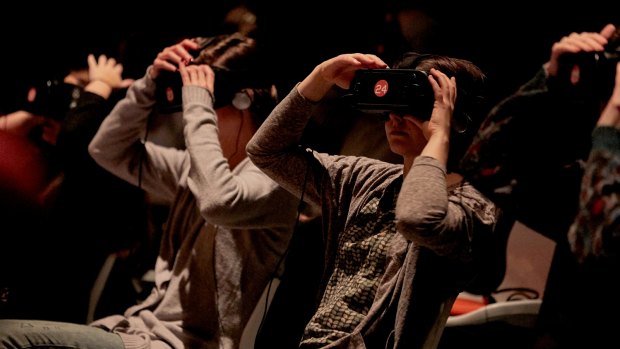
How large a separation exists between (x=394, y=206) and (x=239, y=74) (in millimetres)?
640

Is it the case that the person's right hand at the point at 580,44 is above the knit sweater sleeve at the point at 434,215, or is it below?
above

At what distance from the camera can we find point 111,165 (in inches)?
72.4

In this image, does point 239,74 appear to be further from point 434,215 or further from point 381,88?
point 434,215

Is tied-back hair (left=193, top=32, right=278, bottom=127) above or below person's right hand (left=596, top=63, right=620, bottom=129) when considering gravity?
below

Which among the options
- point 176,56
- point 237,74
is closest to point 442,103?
point 237,74

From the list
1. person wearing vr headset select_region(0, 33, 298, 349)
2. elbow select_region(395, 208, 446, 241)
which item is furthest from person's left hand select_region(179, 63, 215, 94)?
elbow select_region(395, 208, 446, 241)

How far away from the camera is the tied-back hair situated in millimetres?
1728

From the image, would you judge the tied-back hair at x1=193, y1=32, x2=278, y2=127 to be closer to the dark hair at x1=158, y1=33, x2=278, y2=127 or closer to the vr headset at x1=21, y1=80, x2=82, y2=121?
the dark hair at x1=158, y1=33, x2=278, y2=127

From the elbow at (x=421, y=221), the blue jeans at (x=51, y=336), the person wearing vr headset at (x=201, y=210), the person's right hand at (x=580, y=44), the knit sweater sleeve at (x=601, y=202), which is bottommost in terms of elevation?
the blue jeans at (x=51, y=336)

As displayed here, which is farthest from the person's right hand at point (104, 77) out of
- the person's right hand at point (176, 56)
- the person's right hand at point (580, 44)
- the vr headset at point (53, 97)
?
the person's right hand at point (580, 44)

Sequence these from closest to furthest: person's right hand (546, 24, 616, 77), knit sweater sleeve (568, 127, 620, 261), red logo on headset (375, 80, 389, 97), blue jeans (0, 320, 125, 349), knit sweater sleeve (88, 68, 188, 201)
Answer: knit sweater sleeve (568, 127, 620, 261) → person's right hand (546, 24, 616, 77) → red logo on headset (375, 80, 389, 97) → blue jeans (0, 320, 125, 349) → knit sweater sleeve (88, 68, 188, 201)

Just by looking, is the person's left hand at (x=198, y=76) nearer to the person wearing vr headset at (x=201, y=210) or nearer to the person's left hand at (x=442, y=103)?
the person wearing vr headset at (x=201, y=210)

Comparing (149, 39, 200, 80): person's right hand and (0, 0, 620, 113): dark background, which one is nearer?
(0, 0, 620, 113): dark background

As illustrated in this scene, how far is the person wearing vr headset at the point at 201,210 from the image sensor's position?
153 cm
